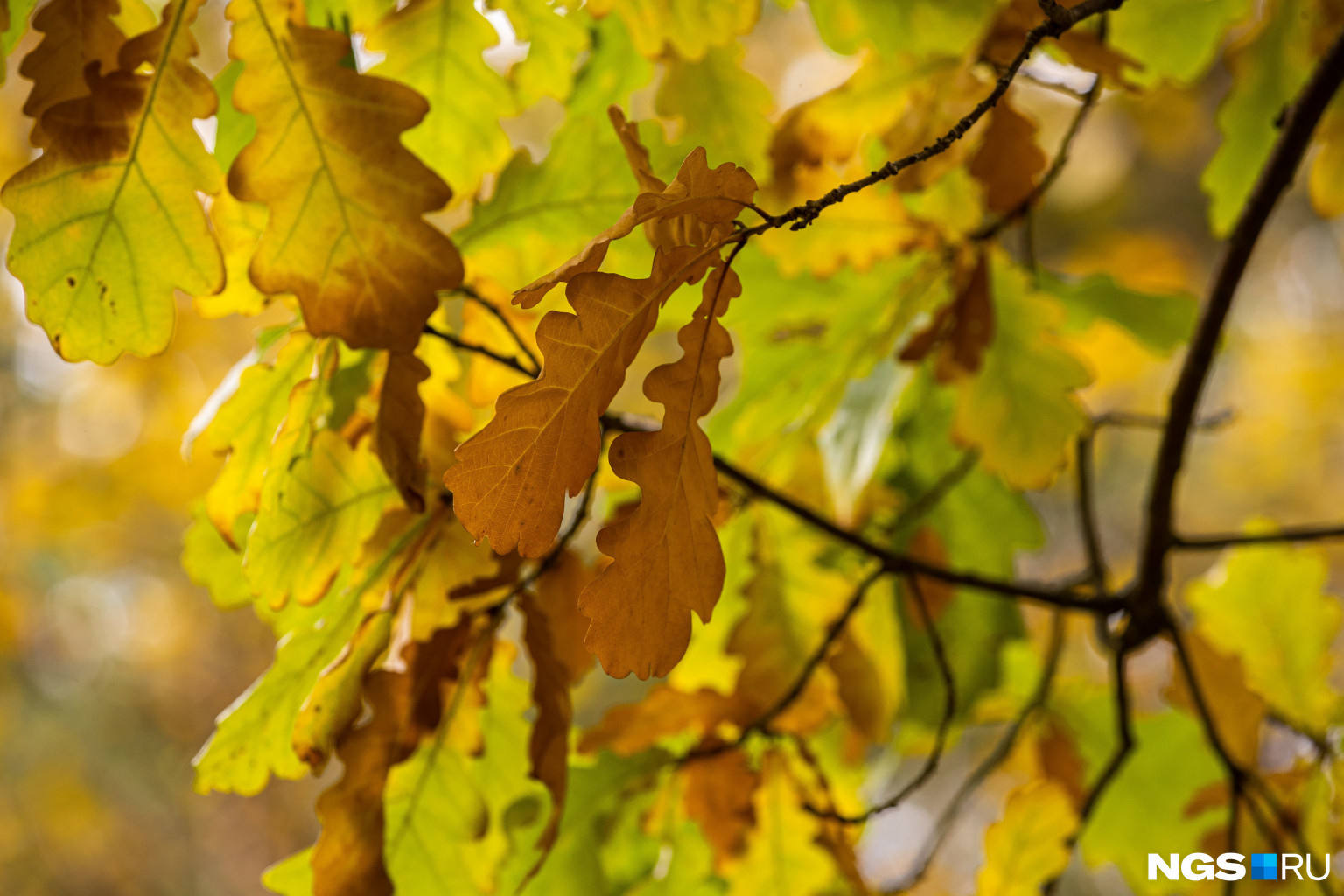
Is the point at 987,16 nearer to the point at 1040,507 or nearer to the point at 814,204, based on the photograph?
the point at 814,204

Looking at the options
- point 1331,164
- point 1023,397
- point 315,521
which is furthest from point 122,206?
point 1331,164

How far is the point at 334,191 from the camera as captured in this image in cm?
53

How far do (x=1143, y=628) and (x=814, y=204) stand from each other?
2.19 ft

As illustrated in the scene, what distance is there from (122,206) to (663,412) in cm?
32

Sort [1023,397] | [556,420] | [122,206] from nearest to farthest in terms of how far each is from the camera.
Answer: [556,420] < [122,206] < [1023,397]

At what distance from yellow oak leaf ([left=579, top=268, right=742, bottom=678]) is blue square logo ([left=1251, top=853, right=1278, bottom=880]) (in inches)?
32.5

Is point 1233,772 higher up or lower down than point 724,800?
lower down

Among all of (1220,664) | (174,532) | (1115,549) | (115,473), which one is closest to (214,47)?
(115,473)

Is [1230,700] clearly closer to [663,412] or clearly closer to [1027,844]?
[1027,844]

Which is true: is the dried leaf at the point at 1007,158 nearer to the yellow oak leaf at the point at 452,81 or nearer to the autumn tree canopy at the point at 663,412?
the autumn tree canopy at the point at 663,412

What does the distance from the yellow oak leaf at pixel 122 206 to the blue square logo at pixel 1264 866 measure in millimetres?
1051

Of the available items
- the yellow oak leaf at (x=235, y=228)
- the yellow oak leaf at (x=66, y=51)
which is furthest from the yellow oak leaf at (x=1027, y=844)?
the yellow oak leaf at (x=66, y=51)
